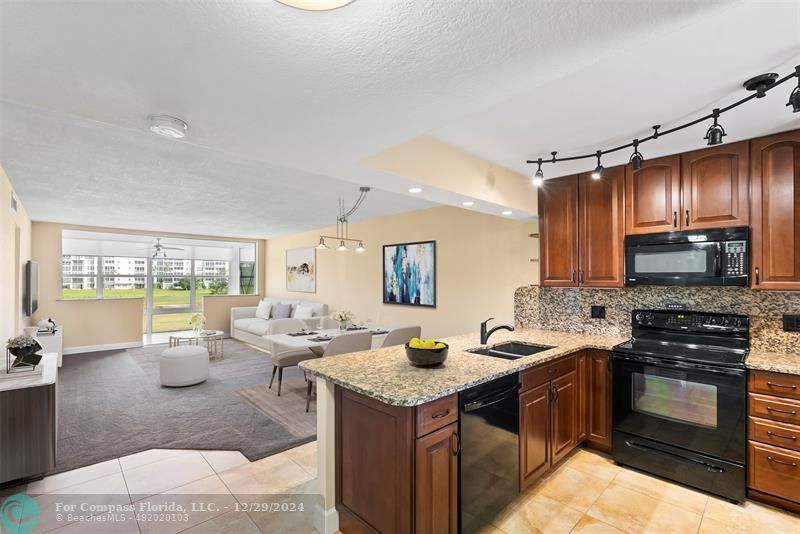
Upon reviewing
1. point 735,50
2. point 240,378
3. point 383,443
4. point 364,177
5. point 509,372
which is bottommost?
point 240,378

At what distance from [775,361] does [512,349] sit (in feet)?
5.26

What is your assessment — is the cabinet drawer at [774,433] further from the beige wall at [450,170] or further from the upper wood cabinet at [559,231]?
the beige wall at [450,170]

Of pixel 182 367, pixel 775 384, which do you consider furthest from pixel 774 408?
pixel 182 367

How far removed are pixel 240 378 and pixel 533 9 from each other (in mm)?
5292

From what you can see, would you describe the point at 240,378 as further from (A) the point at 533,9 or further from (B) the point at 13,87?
(A) the point at 533,9

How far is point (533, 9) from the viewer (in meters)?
1.10

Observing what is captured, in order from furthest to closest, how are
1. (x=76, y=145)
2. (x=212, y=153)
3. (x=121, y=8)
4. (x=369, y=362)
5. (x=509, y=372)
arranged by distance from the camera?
(x=212, y=153), (x=76, y=145), (x=369, y=362), (x=509, y=372), (x=121, y=8)

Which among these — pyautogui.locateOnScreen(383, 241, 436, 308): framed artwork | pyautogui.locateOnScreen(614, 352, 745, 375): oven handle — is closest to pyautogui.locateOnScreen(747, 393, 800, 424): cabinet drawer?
pyautogui.locateOnScreen(614, 352, 745, 375): oven handle

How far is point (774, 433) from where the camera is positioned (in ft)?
7.18

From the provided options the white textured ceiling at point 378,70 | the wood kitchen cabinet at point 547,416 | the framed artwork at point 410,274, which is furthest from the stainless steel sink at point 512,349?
the framed artwork at point 410,274

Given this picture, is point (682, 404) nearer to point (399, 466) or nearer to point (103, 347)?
→ point (399, 466)

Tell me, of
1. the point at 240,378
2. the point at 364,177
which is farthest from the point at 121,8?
the point at 240,378

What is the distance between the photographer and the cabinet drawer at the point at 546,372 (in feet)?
7.53

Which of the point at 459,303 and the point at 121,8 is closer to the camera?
the point at 121,8
